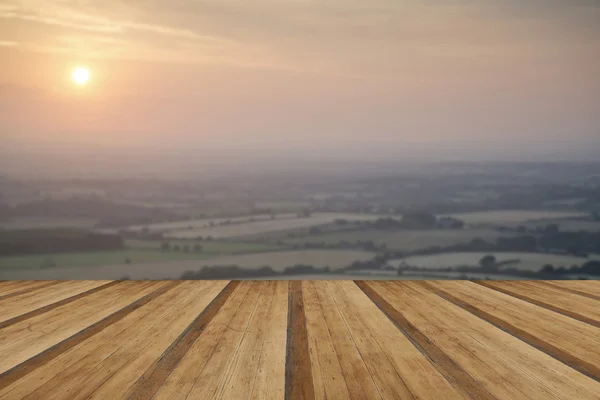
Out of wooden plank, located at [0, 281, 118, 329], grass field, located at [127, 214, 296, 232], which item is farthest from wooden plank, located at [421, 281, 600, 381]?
wooden plank, located at [0, 281, 118, 329]

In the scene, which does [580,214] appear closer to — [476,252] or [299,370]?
[476,252]

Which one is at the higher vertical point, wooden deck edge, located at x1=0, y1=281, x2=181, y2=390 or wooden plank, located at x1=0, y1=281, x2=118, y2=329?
wooden plank, located at x1=0, y1=281, x2=118, y2=329

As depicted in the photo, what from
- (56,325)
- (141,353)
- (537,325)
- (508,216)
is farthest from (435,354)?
(508,216)

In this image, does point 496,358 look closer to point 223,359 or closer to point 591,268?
point 223,359

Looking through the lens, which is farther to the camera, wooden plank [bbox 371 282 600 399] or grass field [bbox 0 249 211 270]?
grass field [bbox 0 249 211 270]

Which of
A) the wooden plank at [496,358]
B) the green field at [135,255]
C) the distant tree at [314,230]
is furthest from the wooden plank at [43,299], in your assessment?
the wooden plank at [496,358]

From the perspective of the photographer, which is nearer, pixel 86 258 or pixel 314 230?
pixel 86 258

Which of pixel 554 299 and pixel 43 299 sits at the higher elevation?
pixel 43 299

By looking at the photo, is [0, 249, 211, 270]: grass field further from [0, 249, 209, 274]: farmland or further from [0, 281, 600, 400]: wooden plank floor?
[0, 281, 600, 400]: wooden plank floor

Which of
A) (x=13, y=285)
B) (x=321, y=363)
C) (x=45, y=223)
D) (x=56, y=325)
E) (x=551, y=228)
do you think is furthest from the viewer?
(x=551, y=228)
